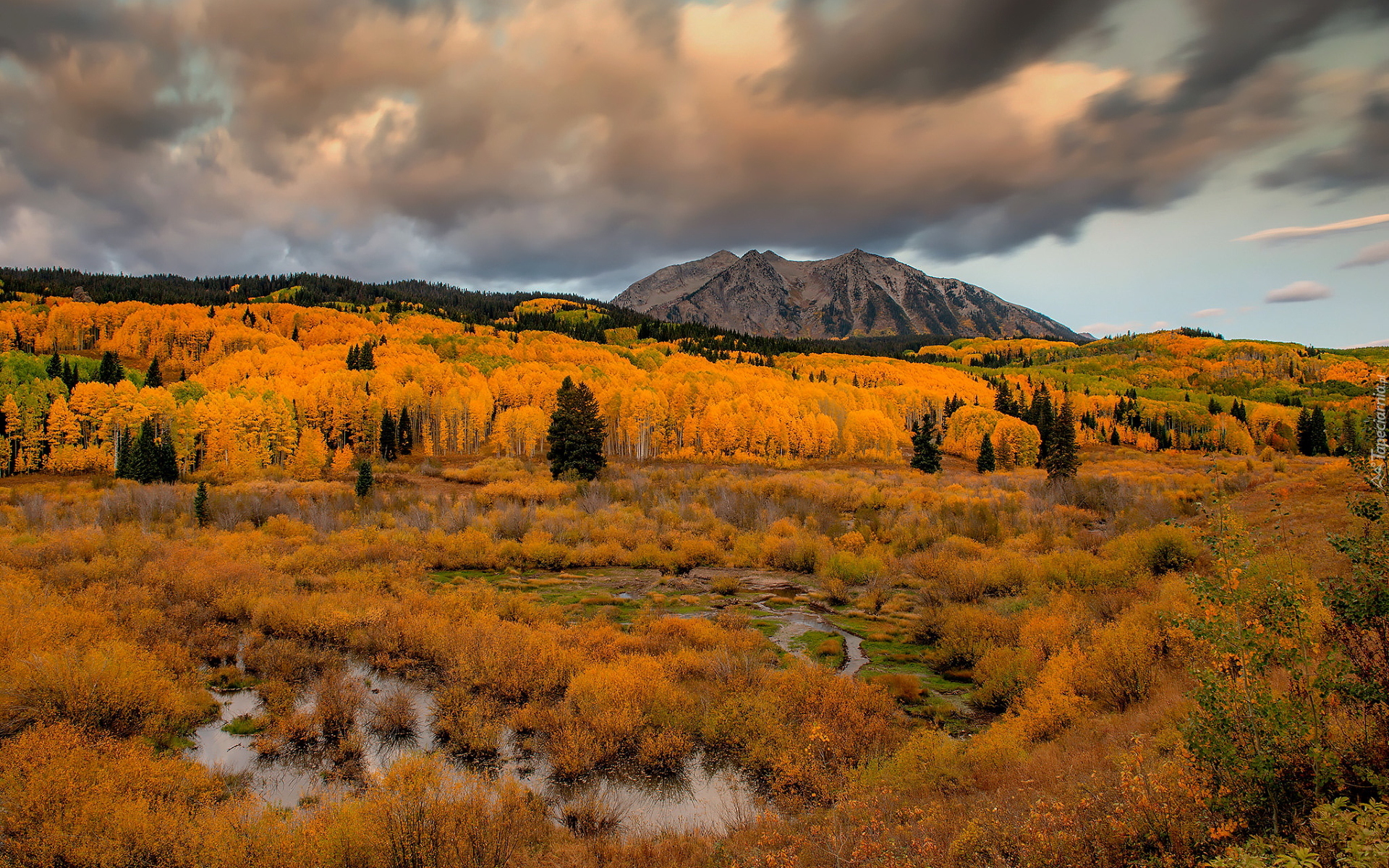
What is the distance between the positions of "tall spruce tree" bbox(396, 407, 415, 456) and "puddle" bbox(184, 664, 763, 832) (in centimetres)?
7478

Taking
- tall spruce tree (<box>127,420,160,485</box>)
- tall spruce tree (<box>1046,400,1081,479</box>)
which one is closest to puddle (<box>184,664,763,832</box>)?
tall spruce tree (<box>1046,400,1081,479</box>)

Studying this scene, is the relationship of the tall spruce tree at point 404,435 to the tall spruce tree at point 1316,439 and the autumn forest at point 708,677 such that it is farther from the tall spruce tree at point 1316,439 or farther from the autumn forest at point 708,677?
the tall spruce tree at point 1316,439

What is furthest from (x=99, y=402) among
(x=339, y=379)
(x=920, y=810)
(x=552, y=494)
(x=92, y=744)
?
(x=920, y=810)

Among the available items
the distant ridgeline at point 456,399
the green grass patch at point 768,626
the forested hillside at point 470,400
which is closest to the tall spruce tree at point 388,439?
the distant ridgeline at point 456,399

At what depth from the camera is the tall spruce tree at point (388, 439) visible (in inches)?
2926

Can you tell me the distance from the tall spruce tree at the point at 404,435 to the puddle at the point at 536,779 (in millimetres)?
74783

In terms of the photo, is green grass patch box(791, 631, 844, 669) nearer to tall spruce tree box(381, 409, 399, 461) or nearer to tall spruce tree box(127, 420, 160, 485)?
tall spruce tree box(127, 420, 160, 485)

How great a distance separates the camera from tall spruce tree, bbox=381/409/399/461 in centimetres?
7431

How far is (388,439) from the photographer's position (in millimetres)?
74812

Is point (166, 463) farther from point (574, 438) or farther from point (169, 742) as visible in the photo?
point (169, 742)

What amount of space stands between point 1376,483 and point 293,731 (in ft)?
52.3

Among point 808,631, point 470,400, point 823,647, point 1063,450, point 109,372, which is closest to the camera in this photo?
point 823,647

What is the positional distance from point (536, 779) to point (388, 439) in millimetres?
75276

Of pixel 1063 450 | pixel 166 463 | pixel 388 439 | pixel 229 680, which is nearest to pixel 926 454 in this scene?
pixel 1063 450
